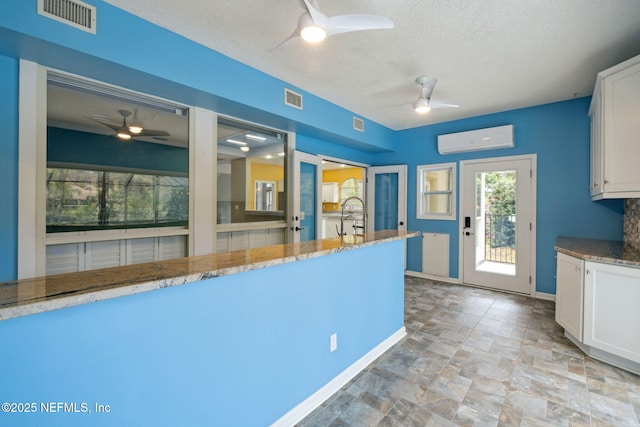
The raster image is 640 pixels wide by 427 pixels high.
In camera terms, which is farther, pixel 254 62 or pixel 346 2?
pixel 254 62

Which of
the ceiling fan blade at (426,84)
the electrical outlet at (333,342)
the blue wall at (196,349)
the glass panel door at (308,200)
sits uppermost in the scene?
the ceiling fan blade at (426,84)

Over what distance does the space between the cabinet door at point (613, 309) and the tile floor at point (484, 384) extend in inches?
7.7

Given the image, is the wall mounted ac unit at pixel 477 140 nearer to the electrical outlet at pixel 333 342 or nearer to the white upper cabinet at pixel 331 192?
the electrical outlet at pixel 333 342

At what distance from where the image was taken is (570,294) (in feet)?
9.08

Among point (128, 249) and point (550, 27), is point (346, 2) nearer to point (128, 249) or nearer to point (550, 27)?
point (550, 27)

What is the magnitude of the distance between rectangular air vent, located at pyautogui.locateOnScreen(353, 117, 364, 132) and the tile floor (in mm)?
2928

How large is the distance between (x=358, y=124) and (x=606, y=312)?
3.59m

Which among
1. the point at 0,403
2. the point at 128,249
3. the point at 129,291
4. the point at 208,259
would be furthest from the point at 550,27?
the point at 128,249

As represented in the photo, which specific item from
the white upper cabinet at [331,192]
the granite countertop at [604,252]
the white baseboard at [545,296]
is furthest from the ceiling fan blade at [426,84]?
the white upper cabinet at [331,192]

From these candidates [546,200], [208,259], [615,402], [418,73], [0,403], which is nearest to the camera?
[0,403]

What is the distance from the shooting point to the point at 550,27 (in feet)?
7.41

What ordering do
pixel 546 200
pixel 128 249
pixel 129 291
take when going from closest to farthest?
pixel 129 291, pixel 128 249, pixel 546 200

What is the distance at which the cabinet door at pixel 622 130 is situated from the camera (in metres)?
2.42

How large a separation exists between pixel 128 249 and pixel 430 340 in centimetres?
307
